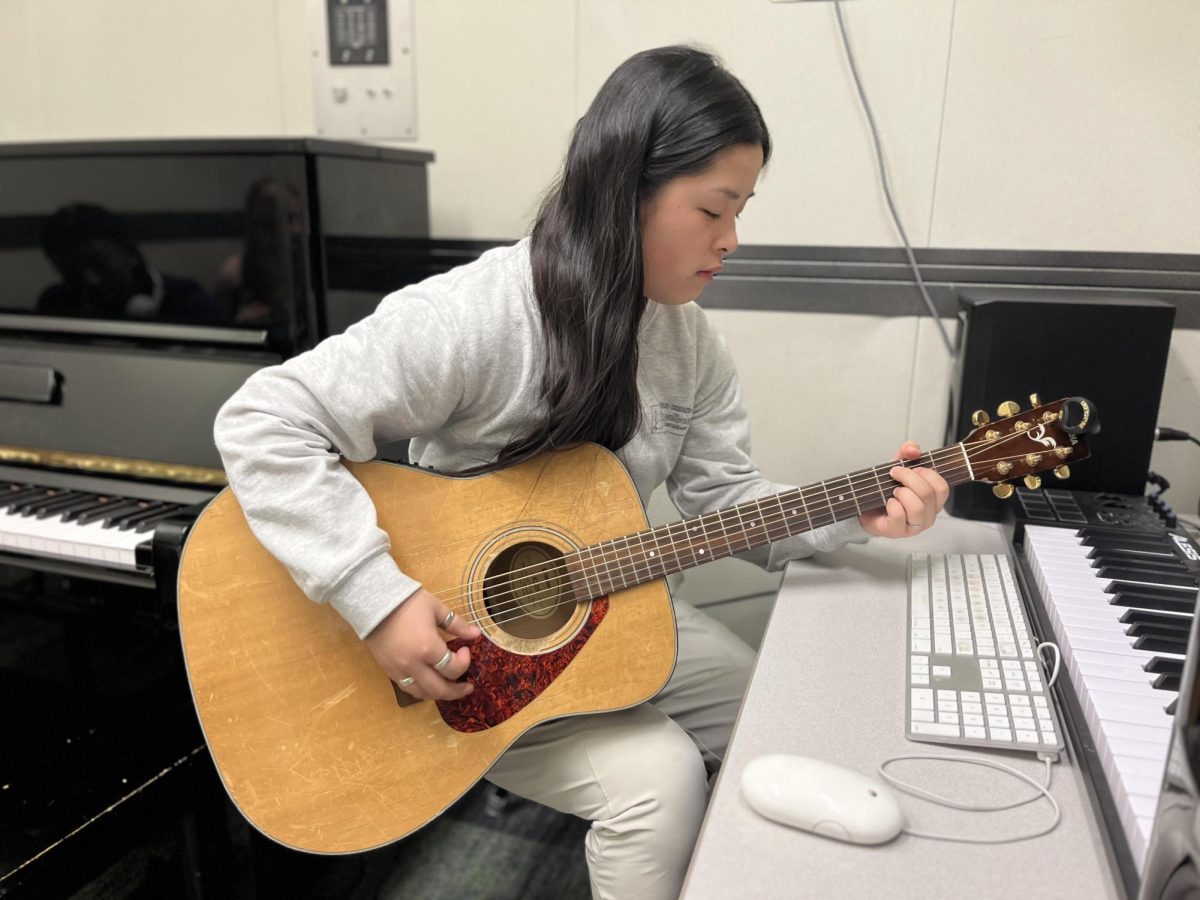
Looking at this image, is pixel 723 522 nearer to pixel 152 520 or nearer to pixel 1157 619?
pixel 1157 619

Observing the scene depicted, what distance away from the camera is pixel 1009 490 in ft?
3.43

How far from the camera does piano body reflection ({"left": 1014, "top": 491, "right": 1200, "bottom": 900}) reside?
623 mm

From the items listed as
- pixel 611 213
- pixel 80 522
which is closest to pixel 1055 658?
Result: pixel 611 213

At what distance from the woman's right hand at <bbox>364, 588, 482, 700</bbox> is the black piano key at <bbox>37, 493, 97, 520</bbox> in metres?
0.78

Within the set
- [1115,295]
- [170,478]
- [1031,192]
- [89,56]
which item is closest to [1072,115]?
[1031,192]

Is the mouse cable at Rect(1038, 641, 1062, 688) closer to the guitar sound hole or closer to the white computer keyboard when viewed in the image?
the white computer keyboard

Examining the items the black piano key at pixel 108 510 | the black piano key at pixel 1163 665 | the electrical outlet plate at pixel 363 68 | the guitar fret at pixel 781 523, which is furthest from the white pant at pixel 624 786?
the electrical outlet plate at pixel 363 68

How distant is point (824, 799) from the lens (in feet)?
2.18

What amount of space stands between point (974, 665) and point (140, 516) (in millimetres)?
1264

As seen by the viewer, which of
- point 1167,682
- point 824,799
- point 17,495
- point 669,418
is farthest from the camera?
point 17,495

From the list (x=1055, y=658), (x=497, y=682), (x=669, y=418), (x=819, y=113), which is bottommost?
(x=497, y=682)

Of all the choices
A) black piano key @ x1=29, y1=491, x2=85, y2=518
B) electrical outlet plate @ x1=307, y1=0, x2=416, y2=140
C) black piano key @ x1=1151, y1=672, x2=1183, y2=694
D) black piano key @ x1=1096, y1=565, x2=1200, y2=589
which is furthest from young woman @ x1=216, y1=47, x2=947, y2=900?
electrical outlet plate @ x1=307, y1=0, x2=416, y2=140

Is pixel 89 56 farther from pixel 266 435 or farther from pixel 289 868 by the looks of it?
pixel 289 868

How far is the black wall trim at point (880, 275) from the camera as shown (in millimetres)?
1475
